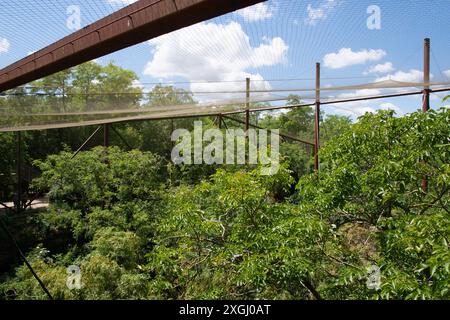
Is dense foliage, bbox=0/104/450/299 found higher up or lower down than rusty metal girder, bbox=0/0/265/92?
lower down

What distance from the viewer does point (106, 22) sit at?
44.6 inches

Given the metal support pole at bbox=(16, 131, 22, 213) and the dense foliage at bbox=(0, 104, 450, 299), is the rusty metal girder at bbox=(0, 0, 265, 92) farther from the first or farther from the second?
the metal support pole at bbox=(16, 131, 22, 213)

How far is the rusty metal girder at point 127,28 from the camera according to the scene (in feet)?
3.03

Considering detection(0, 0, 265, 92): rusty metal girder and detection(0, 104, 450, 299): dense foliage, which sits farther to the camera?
detection(0, 104, 450, 299): dense foliage

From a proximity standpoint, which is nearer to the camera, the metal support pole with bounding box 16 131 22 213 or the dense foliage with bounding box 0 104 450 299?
Answer: the dense foliage with bounding box 0 104 450 299

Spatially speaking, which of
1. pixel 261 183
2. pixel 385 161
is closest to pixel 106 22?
pixel 385 161

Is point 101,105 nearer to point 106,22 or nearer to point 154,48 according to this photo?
point 154,48

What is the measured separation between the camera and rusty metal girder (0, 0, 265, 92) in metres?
0.92

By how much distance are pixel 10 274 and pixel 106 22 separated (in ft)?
22.6

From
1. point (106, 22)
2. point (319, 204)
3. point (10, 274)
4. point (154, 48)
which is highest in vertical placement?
point (154, 48)

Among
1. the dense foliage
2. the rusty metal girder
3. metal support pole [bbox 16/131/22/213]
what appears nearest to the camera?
the rusty metal girder

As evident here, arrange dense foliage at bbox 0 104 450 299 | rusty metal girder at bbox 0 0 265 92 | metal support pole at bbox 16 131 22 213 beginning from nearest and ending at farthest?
rusty metal girder at bbox 0 0 265 92 < dense foliage at bbox 0 104 450 299 < metal support pole at bbox 16 131 22 213

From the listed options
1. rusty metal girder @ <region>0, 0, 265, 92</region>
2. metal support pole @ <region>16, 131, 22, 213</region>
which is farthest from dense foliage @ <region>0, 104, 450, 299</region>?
metal support pole @ <region>16, 131, 22, 213</region>
